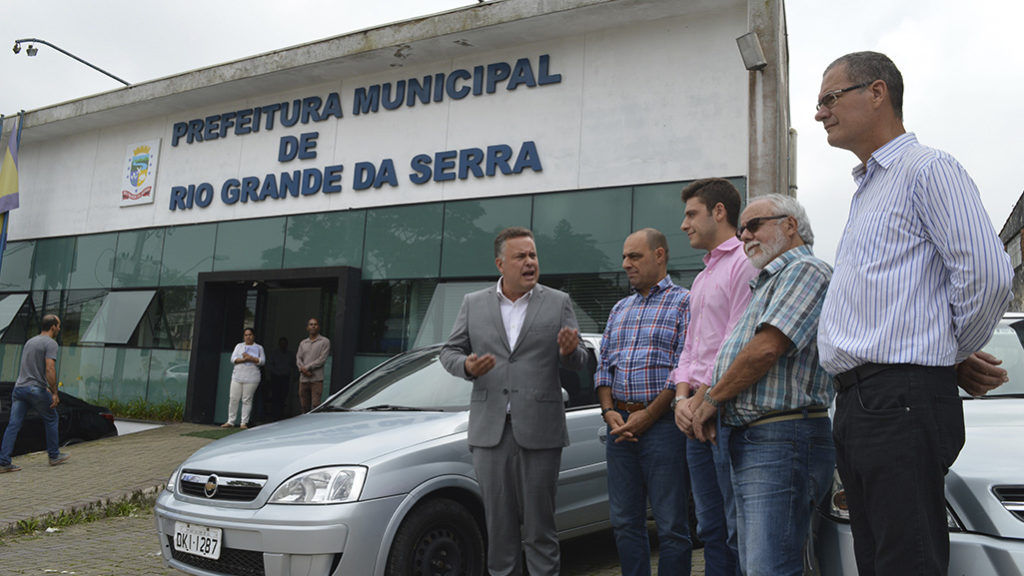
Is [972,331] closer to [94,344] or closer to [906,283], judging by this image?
[906,283]

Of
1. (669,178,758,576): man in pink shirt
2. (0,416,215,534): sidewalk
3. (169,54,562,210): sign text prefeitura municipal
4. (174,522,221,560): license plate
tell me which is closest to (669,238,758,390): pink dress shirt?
(669,178,758,576): man in pink shirt

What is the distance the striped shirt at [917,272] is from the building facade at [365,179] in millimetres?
7216

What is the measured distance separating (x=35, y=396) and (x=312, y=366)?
3.77m

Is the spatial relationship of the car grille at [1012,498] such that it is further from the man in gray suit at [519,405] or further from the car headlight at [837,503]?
the man in gray suit at [519,405]

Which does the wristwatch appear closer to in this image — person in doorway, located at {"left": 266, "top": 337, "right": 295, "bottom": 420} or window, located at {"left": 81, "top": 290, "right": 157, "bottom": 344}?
person in doorway, located at {"left": 266, "top": 337, "right": 295, "bottom": 420}

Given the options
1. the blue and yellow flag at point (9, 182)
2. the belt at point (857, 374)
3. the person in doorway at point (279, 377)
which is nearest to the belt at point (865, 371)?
the belt at point (857, 374)

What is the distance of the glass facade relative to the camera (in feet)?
33.4

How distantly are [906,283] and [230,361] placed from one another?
1310cm

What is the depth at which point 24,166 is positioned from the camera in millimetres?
17234

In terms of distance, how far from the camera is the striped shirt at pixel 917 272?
1.90 m

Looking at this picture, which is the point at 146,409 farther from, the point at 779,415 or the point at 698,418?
the point at 779,415

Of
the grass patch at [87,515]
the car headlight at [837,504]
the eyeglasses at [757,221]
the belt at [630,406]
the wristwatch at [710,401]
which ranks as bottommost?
the grass patch at [87,515]

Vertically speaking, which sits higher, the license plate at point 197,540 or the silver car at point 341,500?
the silver car at point 341,500

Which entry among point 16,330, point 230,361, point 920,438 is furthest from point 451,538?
point 16,330
